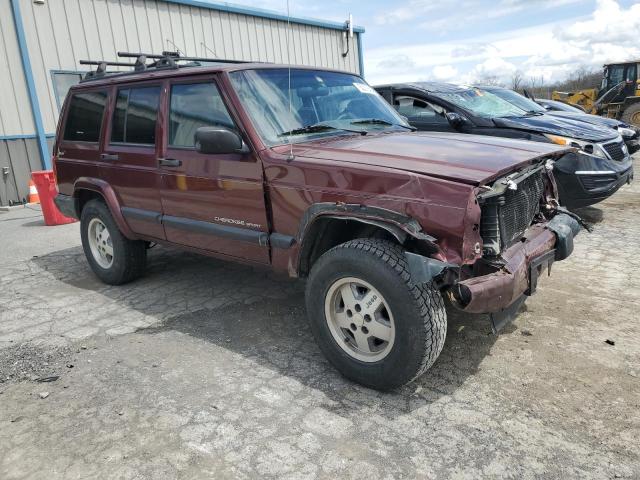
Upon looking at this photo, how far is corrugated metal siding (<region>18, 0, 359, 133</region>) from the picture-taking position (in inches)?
390

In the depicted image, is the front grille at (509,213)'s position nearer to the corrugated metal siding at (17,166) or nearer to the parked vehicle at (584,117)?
the parked vehicle at (584,117)

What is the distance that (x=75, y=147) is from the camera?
5.18 m

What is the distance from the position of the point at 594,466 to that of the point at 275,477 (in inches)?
58.0

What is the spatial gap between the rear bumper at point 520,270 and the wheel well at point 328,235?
23.8 inches

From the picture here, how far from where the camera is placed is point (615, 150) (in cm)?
655

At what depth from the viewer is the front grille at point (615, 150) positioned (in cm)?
647

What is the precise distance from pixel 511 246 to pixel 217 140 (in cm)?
199

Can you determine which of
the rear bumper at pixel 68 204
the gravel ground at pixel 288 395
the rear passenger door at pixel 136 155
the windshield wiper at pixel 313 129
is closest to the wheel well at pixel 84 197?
the rear bumper at pixel 68 204

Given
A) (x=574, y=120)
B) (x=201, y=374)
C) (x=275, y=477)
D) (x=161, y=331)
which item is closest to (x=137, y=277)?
(x=161, y=331)

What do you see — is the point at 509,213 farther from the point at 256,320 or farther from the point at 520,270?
the point at 256,320

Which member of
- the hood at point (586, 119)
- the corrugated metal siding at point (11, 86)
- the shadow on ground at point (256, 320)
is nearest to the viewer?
the shadow on ground at point (256, 320)

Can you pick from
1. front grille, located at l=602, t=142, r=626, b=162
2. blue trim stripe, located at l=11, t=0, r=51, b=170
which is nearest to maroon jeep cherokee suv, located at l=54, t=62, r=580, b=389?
front grille, located at l=602, t=142, r=626, b=162

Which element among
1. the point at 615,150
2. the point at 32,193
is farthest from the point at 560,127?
the point at 32,193

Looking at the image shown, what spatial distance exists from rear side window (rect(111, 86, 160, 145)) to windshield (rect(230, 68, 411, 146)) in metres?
1.01
